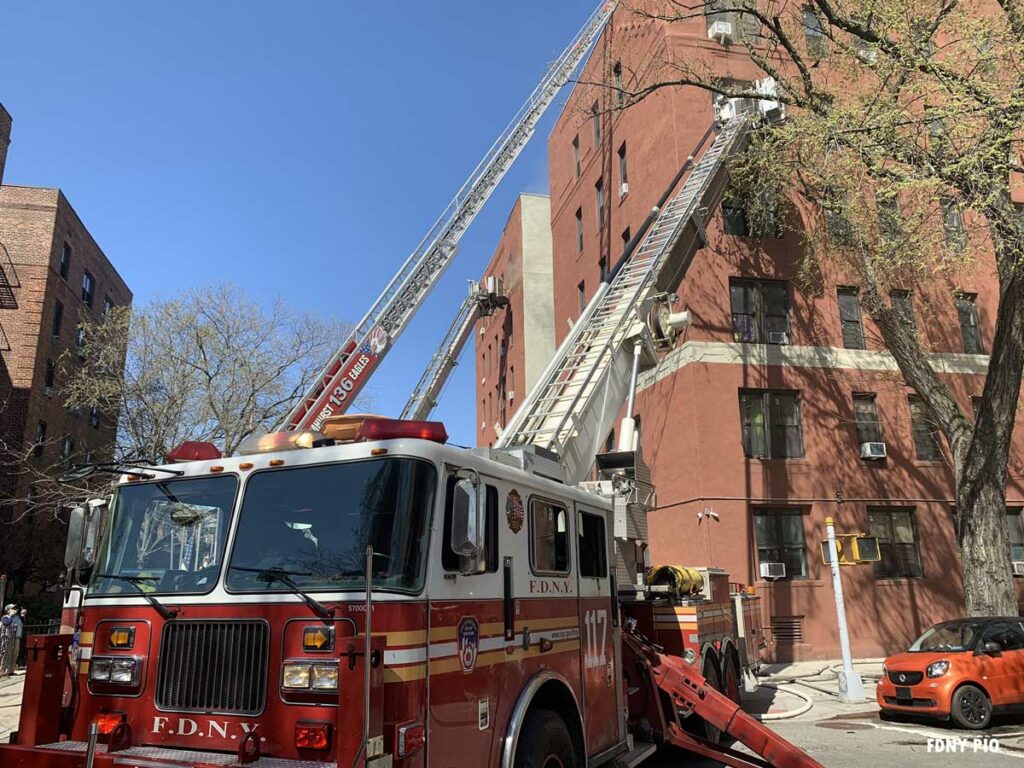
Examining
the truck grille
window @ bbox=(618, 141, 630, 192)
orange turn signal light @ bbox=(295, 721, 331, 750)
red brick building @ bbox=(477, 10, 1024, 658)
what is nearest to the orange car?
red brick building @ bbox=(477, 10, 1024, 658)

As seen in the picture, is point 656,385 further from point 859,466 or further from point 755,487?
point 859,466

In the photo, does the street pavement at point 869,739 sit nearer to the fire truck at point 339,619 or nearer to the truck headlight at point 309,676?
the fire truck at point 339,619

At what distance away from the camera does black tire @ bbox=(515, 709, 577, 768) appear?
15.2 ft

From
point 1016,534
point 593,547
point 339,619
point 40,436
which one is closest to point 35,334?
point 40,436

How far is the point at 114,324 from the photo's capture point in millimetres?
23109

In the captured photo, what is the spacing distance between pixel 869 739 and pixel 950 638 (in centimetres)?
241

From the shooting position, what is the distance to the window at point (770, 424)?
19531 mm

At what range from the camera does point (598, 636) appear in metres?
6.05

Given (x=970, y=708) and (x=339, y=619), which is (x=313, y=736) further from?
(x=970, y=708)

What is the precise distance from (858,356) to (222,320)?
1852 centimetres

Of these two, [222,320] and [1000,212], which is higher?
[222,320]

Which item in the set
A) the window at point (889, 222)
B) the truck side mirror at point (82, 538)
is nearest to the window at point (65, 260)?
the window at point (889, 222)

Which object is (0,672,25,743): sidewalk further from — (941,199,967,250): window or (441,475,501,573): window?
(941,199,967,250): window

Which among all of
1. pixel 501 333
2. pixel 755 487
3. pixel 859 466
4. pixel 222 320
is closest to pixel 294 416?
pixel 222 320
